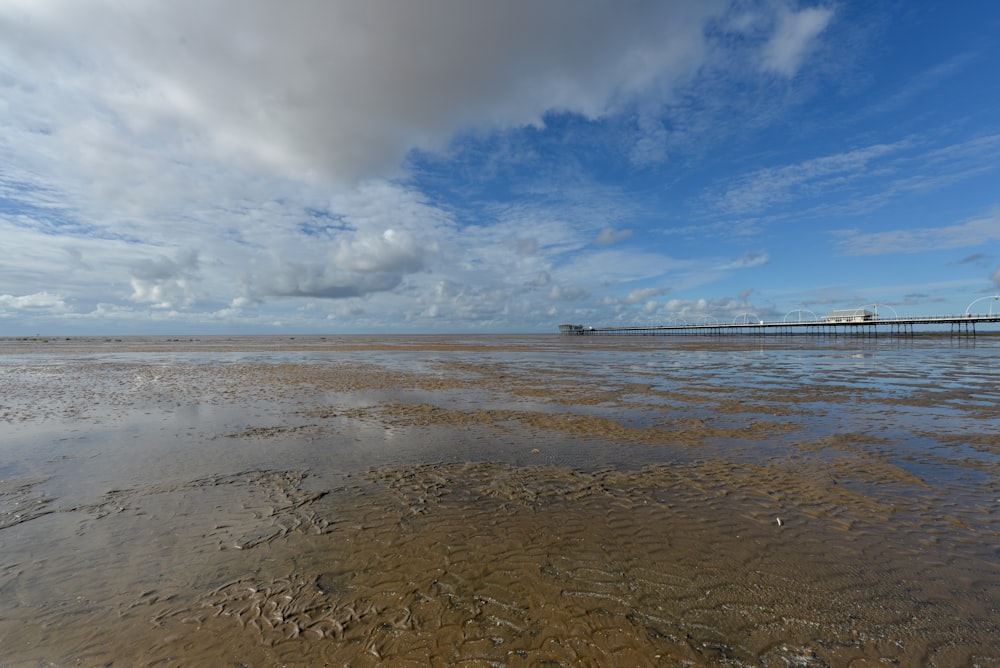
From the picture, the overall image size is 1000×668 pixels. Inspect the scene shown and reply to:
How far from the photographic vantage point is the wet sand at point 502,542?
4.64 meters

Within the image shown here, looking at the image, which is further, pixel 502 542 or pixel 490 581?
pixel 502 542

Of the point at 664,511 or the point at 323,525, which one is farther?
the point at 664,511

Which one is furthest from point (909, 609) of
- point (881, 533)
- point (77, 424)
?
point (77, 424)

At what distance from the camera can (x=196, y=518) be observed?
7703 mm

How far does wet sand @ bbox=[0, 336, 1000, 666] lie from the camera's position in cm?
464

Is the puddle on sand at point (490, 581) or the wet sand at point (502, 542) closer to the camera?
the puddle on sand at point (490, 581)

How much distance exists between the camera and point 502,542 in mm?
6797

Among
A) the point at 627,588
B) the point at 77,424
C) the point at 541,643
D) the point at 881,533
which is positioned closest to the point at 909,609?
the point at 881,533

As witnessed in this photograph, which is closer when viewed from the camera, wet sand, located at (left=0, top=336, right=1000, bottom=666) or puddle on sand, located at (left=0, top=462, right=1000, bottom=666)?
puddle on sand, located at (left=0, top=462, right=1000, bottom=666)

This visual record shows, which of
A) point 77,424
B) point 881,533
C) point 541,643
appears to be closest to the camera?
point 541,643

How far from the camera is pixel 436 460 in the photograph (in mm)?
11242

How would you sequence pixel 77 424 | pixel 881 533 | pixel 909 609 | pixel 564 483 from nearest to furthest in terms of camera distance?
1. pixel 909 609
2. pixel 881 533
3. pixel 564 483
4. pixel 77 424

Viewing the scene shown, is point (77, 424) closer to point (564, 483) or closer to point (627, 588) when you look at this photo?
point (564, 483)

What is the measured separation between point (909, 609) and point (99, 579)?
33.5 ft
